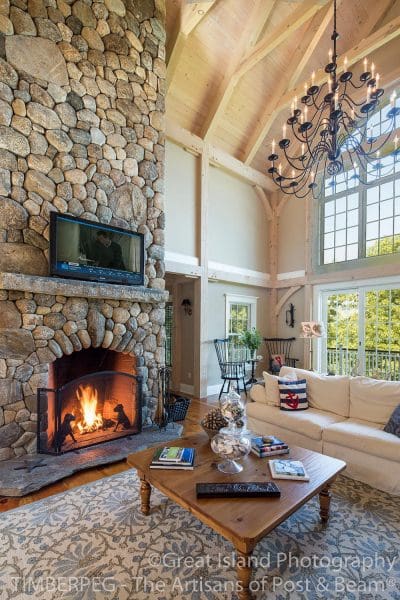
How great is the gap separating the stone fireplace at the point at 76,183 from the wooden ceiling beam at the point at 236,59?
1.53 m

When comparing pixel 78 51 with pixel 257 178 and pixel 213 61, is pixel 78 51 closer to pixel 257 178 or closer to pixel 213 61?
pixel 213 61

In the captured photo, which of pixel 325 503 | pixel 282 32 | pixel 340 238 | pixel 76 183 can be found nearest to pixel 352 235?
pixel 340 238

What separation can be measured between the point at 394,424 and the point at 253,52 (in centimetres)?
560

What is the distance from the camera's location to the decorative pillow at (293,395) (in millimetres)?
3373

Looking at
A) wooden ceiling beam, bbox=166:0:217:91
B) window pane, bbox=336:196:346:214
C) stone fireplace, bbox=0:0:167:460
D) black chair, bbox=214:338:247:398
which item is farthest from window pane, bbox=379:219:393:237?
wooden ceiling beam, bbox=166:0:217:91

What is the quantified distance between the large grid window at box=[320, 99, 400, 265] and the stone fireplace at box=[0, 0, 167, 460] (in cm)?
368

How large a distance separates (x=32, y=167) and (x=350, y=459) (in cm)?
411

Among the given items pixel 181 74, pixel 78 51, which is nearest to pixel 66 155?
pixel 78 51

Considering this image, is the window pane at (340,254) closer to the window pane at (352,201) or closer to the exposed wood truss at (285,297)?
the window pane at (352,201)

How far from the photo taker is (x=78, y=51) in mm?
3408

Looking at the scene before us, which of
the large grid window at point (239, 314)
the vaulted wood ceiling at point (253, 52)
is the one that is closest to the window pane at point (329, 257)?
the large grid window at point (239, 314)

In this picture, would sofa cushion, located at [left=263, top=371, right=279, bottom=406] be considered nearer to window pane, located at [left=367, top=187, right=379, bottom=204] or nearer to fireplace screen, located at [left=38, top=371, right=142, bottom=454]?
fireplace screen, located at [left=38, top=371, right=142, bottom=454]

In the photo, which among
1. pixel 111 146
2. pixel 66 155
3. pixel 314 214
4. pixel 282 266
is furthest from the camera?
pixel 282 266

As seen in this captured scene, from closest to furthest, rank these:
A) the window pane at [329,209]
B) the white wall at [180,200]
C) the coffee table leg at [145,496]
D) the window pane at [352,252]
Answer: the coffee table leg at [145,496] → the white wall at [180,200] → the window pane at [352,252] → the window pane at [329,209]
